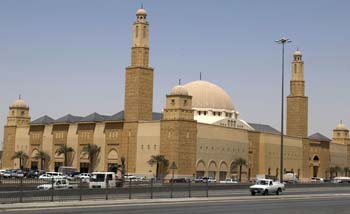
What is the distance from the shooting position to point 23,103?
12306 cm

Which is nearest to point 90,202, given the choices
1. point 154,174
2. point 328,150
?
point 154,174

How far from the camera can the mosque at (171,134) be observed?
10019 centimetres

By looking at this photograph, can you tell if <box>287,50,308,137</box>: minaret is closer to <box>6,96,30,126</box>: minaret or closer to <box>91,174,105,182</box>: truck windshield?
<box>6,96,30,126</box>: minaret

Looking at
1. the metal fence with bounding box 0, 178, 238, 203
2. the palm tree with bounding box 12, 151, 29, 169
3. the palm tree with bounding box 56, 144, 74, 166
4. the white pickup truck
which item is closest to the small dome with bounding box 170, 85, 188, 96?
the palm tree with bounding box 56, 144, 74, 166

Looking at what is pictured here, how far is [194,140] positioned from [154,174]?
8.13 meters

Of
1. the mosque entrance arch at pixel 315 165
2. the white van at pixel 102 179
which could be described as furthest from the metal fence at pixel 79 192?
the mosque entrance arch at pixel 315 165

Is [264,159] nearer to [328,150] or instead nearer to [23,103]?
[328,150]

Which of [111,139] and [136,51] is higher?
[136,51]

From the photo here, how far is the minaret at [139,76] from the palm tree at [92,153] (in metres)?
7.77

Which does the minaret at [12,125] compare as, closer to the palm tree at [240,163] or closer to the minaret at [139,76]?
the minaret at [139,76]

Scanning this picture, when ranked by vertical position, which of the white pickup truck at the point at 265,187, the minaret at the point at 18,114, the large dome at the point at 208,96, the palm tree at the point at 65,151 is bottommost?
the white pickup truck at the point at 265,187

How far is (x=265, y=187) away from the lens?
52.5m

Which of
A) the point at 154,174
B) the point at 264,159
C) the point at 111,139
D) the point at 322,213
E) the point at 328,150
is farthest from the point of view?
the point at 328,150

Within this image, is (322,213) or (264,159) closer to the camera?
(322,213)
